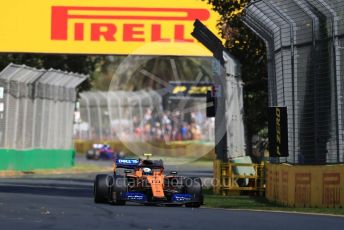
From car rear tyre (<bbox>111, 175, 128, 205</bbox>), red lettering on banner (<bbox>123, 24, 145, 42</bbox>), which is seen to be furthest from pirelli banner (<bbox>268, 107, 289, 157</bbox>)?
red lettering on banner (<bbox>123, 24, 145, 42</bbox>)

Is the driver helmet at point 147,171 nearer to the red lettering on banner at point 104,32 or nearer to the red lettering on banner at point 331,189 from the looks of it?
the red lettering on banner at point 331,189

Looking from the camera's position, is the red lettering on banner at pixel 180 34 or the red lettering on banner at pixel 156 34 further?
the red lettering on banner at pixel 180 34

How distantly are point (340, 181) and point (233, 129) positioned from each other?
338 inches

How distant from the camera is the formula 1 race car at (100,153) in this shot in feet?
205

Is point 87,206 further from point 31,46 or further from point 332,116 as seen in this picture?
point 31,46

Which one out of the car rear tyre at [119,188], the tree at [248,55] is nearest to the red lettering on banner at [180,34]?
the tree at [248,55]

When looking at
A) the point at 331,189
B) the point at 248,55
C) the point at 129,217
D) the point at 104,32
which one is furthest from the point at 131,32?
the point at 129,217

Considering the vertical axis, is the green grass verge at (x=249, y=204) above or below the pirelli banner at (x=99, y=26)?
below

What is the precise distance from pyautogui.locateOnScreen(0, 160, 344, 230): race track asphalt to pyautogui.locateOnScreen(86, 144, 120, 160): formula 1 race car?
1529 inches

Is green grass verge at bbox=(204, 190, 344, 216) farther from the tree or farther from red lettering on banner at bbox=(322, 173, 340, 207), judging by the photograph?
the tree

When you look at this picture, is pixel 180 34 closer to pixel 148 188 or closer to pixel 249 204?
pixel 249 204

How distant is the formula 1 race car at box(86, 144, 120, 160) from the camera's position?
62.6 metres

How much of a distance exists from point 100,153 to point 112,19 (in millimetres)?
26182

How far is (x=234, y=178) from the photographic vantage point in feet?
89.6
